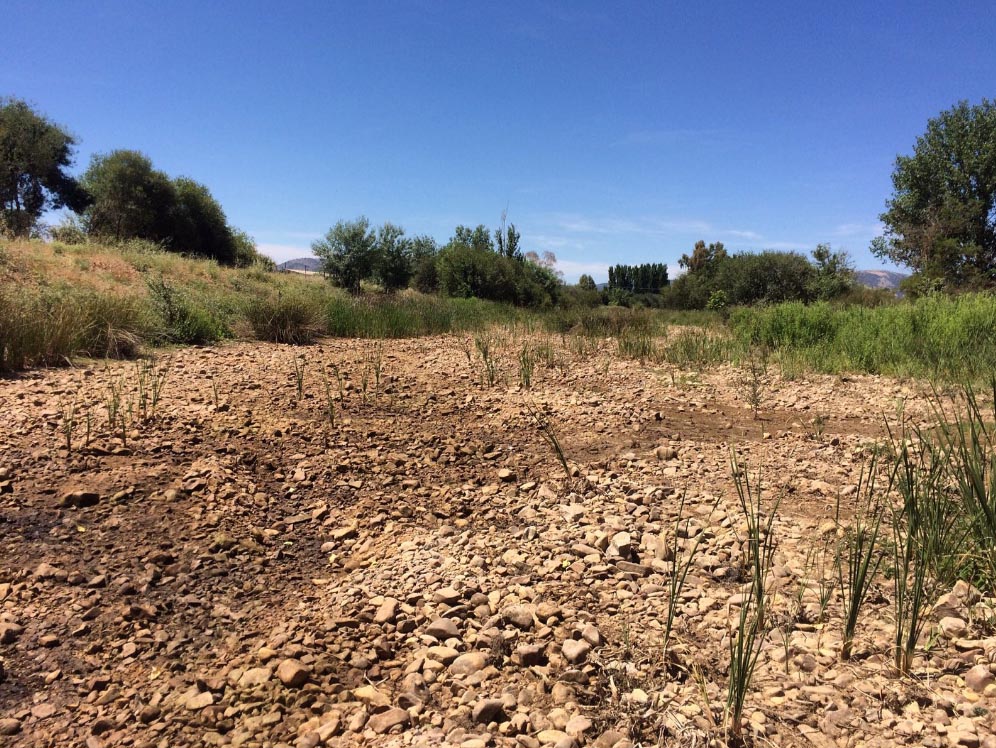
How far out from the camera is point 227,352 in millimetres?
6820

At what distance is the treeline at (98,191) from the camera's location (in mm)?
21656

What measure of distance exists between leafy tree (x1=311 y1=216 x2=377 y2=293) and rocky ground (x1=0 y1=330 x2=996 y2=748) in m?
20.8

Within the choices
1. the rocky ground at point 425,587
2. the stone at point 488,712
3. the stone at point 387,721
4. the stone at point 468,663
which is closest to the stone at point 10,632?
the rocky ground at point 425,587


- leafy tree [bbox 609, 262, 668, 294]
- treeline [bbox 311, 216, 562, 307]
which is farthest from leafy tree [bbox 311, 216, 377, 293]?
leafy tree [bbox 609, 262, 668, 294]

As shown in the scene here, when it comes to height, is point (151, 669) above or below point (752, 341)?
below

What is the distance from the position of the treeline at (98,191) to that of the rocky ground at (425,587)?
72.0 feet

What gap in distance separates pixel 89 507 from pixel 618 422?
3.38 m

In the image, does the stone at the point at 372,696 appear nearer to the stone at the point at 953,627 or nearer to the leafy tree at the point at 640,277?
the stone at the point at 953,627

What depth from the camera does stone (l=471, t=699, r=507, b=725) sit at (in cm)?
Answer: 154

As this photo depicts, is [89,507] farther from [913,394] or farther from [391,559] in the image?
[913,394]

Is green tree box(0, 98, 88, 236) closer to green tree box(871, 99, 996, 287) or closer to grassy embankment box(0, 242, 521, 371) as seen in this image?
grassy embankment box(0, 242, 521, 371)

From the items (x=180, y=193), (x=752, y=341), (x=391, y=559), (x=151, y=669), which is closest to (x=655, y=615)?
(x=391, y=559)

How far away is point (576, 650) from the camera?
1760 millimetres

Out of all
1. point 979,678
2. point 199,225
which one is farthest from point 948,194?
point 199,225
